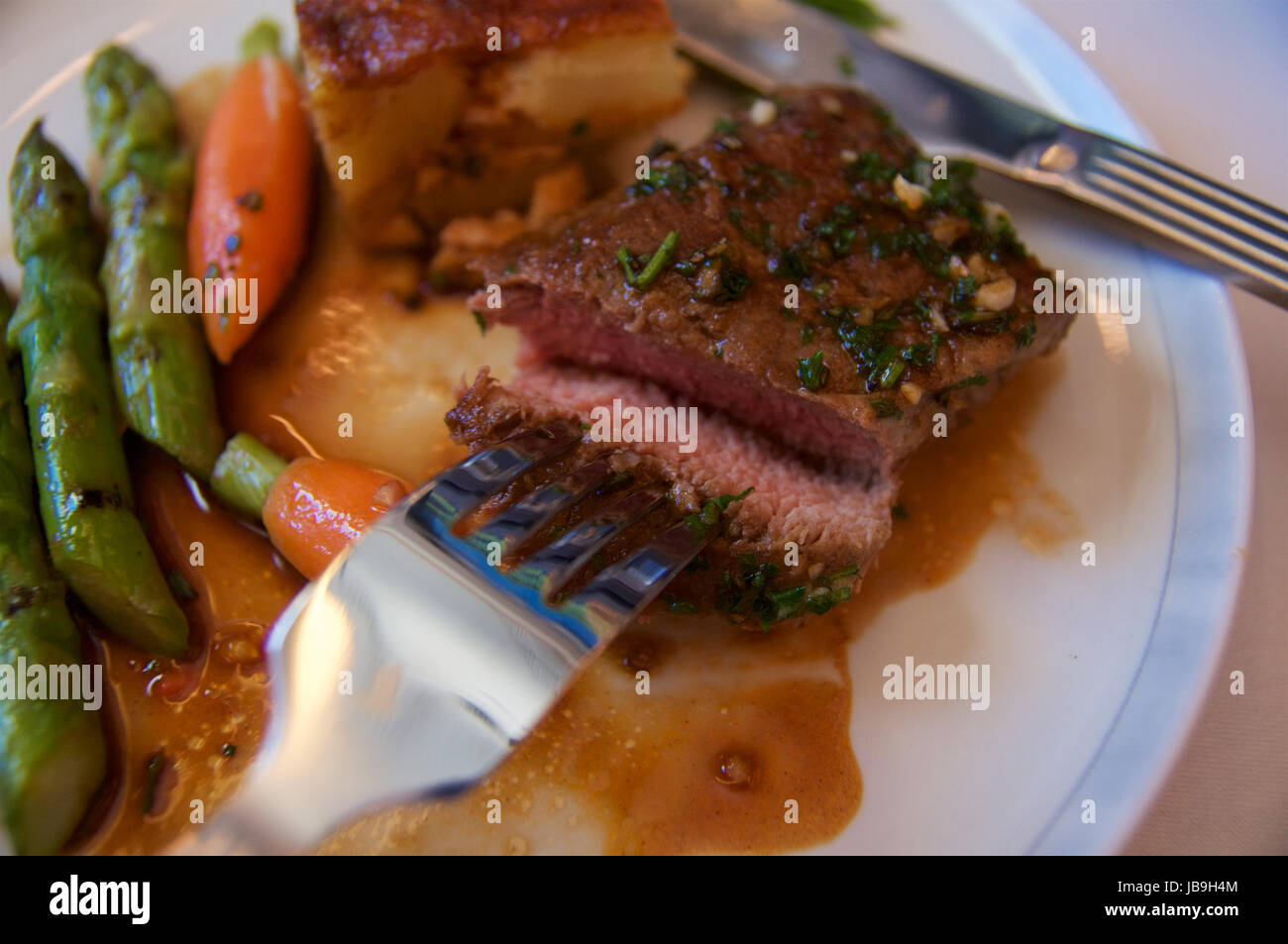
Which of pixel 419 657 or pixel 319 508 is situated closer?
pixel 419 657

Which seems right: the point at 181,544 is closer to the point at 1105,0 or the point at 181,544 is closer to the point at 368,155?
the point at 368,155

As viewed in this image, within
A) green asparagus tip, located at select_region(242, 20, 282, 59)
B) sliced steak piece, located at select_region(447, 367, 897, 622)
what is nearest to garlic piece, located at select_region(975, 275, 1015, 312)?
sliced steak piece, located at select_region(447, 367, 897, 622)

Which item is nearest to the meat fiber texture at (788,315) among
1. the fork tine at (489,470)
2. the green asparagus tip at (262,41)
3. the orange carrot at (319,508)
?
the fork tine at (489,470)

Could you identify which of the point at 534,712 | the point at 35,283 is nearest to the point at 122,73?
the point at 35,283

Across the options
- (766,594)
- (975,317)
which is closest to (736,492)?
(766,594)

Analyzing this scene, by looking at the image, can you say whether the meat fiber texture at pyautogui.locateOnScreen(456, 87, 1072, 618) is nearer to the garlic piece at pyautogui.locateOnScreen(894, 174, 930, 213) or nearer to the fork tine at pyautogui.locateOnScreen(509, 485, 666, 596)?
the garlic piece at pyautogui.locateOnScreen(894, 174, 930, 213)

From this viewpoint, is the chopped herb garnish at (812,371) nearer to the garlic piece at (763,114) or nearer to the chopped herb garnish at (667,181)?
the chopped herb garnish at (667,181)

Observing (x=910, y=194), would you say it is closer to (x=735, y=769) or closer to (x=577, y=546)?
(x=577, y=546)
